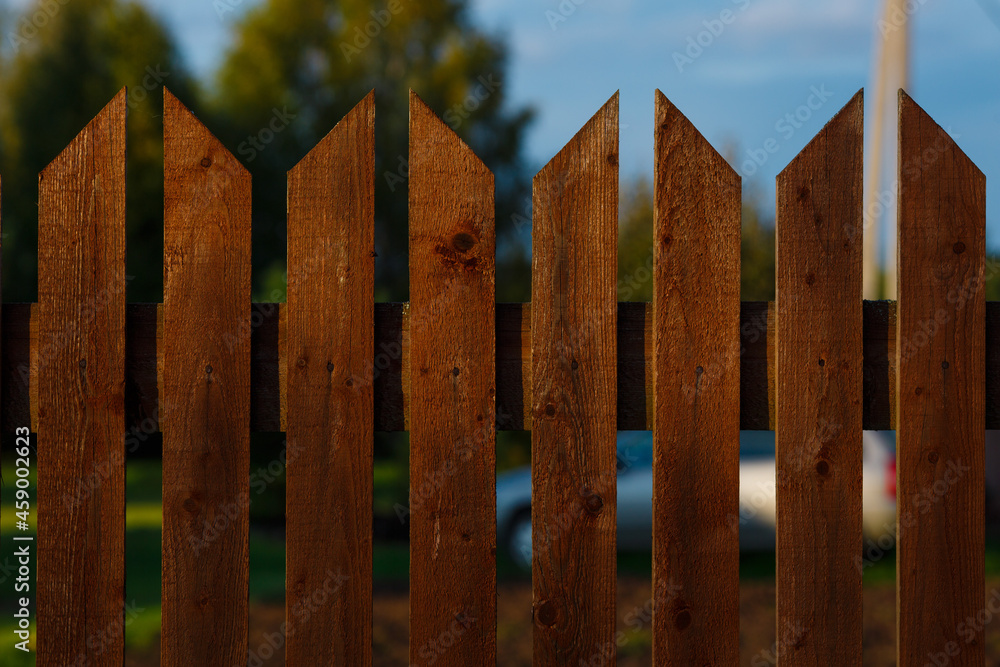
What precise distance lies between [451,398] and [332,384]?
11.7 inches

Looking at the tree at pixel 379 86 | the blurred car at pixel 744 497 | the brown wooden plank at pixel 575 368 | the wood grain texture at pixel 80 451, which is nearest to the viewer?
the brown wooden plank at pixel 575 368

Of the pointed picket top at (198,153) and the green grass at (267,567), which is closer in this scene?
the pointed picket top at (198,153)

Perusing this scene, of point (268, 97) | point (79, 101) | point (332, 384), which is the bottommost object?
point (332, 384)

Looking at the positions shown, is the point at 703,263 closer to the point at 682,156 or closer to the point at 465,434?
the point at 682,156

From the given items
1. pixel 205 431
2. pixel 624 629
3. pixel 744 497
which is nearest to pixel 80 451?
pixel 205 431

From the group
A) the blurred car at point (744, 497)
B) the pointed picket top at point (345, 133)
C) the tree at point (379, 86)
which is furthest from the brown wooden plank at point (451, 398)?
the tree at point (379, 86)

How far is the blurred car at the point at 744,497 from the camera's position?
6.53 m

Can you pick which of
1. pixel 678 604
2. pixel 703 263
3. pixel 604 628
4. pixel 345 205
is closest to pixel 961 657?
pixel 678 604

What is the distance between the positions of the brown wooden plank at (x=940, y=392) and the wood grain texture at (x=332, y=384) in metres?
1.34

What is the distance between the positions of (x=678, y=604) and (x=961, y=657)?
2.45 feet

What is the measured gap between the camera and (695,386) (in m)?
1.97

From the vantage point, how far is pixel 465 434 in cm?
197

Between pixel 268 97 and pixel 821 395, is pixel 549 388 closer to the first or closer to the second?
pixel 821 395

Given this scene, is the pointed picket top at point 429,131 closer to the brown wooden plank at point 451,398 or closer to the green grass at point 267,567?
the brown wooden plank at point 451,398
